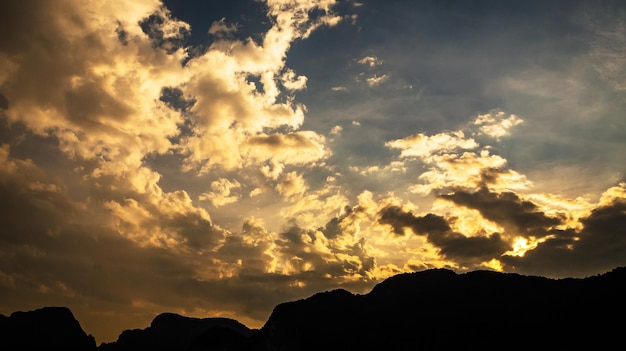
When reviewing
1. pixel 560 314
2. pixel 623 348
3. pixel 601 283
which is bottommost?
pixel 623 348

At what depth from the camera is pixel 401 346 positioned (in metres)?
194

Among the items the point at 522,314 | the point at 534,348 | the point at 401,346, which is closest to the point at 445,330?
the point at 401,346

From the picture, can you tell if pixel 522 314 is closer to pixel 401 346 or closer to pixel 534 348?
pixel 534 348

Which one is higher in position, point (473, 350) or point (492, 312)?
point (492, 312)

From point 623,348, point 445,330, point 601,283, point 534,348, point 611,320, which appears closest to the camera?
point 623,348

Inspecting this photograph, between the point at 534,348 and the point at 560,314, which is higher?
the point at 560,314

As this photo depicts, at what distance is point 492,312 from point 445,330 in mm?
23708

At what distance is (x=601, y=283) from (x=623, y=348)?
62370 millimetres

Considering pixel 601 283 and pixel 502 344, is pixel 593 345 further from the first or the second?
pixel 601 283

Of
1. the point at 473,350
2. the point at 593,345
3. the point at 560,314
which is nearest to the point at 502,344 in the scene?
the point at 473,350

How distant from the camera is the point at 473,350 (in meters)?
169

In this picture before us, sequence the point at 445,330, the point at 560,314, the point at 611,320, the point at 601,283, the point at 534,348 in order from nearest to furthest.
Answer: the point at 611,320, the point at 534,348, the point at 560,314, the point at 601,283, the point at 445,330

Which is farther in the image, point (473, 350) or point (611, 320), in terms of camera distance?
point (473, 350)

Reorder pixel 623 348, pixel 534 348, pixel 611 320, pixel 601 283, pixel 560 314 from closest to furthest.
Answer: pixel 623 348 → pixel 611 320 → pixel 534 348 → pixel 560 314 → pixel 601 283
